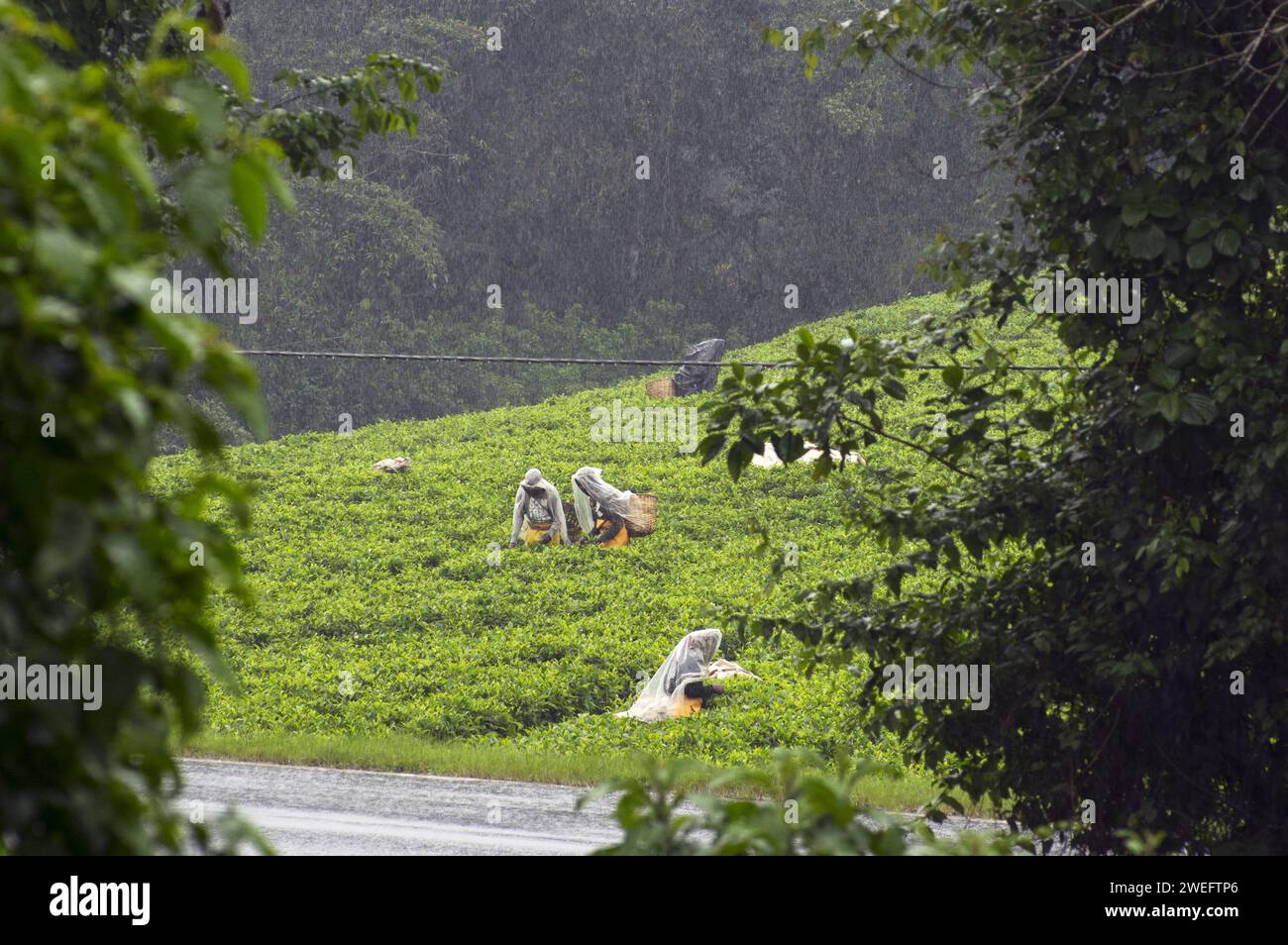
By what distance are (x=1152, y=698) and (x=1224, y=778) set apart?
1.21 ft

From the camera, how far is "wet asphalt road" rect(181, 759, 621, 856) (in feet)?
27.9

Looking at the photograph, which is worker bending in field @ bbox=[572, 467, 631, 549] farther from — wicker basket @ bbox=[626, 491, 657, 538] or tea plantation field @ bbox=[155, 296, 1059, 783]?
tea plantation field @ bbox=[155, 296, 1059, 783]

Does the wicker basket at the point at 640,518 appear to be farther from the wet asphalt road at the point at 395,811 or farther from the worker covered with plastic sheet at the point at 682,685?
the wet asphalt road at the point at 395,811

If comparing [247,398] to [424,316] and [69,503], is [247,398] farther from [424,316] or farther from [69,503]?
[424,316]

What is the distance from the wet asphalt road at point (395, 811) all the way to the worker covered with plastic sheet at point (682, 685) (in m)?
2.29

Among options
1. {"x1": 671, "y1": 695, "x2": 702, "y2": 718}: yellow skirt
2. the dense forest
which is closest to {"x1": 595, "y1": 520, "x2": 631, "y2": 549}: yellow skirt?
{"x1": 671, "y1": 695, "x2": 702, "y2": 718}: yellow skirt

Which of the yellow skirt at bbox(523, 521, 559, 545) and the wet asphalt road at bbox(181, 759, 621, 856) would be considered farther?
the yellow skirt at bbox(523, 521, 559, 545)

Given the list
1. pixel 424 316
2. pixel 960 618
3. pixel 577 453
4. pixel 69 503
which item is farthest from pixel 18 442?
pixel 424 316

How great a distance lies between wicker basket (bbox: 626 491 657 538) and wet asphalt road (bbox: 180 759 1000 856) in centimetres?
790

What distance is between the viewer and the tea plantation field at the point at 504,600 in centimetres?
1250

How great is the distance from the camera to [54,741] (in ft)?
4.39

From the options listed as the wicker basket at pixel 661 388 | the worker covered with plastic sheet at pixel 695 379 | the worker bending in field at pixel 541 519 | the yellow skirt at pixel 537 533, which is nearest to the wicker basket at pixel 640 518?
the worker bending in field at pixel 541 519

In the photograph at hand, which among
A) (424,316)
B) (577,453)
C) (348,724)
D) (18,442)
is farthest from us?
(424,316)

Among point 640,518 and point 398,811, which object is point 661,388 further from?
point 398,811
